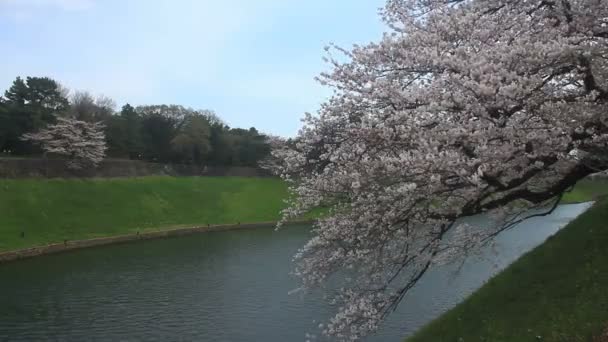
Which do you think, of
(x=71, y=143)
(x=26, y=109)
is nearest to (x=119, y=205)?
(x=71, y=143)

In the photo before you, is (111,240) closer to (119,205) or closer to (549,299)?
(119,205)

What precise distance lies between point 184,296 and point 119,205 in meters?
32.7

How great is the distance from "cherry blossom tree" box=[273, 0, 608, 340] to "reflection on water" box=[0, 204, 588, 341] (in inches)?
192

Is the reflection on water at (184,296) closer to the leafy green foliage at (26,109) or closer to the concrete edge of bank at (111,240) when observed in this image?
the concrete edge of bank at (111,240)

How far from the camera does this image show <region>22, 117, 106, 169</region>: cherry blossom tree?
61.2 metres

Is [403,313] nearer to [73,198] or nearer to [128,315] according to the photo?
[128,315]

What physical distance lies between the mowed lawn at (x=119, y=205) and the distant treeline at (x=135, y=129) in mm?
11458

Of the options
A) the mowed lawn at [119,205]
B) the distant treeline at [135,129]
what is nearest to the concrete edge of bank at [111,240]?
the mowed lawn at [119,205]

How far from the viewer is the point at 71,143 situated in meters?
61.3

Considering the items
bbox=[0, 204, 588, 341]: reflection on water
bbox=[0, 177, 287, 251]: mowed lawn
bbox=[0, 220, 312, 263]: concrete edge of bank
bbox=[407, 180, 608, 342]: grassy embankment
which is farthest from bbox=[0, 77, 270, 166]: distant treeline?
bbox=[407, 180, 608, 342]: grassy embankment

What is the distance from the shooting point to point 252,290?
2781 cm

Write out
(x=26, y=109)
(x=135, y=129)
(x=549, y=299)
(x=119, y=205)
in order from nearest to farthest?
(x=549, y=299) → (x=119, y=205) → (x=26, y=109) → (x=135, y=129)

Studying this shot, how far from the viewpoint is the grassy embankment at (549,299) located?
892cm

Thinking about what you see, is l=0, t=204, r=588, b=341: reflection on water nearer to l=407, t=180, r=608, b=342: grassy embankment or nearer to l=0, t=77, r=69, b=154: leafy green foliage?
l=407, t=180, r=608, b=342: grassy embankment
